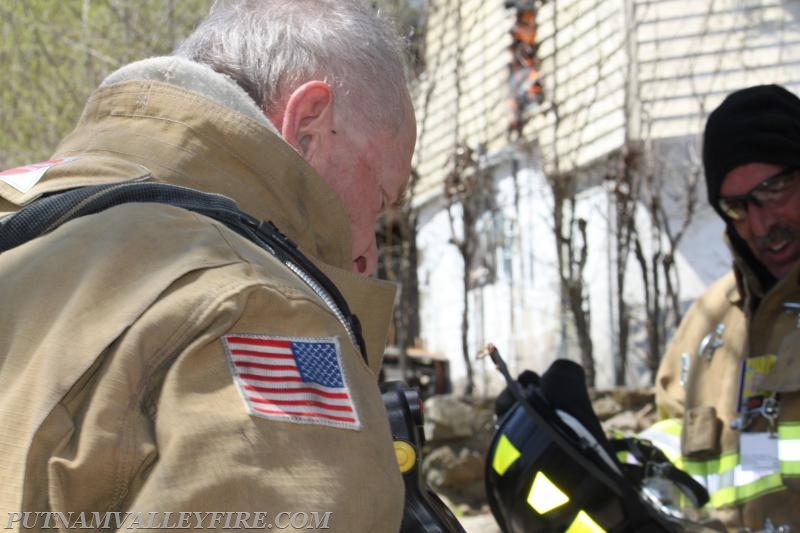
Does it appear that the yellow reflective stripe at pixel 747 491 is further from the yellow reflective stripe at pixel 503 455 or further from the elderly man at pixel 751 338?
the yellow reflective stripe at pixel 503 455

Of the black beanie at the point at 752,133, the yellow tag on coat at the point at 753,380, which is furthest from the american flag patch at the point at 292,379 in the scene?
the black beanie at the point at 752,133

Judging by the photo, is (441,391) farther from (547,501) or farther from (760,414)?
(547,501)

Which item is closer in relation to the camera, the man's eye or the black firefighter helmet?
the black firefighter helmet

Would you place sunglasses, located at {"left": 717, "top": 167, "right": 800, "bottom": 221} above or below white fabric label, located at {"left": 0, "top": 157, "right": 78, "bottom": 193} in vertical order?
below

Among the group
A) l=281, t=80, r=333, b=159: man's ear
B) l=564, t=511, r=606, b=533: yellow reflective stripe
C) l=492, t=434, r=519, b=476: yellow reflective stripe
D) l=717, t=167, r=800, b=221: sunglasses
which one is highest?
l=281, t=80, r=333, b=159: man's ear

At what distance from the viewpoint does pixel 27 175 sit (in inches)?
51.1

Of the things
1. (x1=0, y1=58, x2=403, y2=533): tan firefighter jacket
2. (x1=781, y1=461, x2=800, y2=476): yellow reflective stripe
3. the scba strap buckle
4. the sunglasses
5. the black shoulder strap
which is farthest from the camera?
the sunglasses

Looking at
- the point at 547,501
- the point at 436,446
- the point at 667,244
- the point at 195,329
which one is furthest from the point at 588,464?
the point at 667,244

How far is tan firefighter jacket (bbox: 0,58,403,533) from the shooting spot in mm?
1016

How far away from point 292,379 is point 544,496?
161 cm

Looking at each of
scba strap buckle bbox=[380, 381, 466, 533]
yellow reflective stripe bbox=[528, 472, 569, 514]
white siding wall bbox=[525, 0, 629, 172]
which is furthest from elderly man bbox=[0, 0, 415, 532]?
white siding wall bbox=[525, 0, 629, 172]

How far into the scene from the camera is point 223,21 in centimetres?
156

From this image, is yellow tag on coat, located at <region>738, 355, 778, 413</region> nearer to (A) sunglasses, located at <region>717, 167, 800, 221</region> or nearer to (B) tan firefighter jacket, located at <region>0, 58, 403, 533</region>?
(A) sunglasses, located at <region>717, 167, 800, 221</region>

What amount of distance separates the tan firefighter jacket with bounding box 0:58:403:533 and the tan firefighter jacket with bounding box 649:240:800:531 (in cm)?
227
